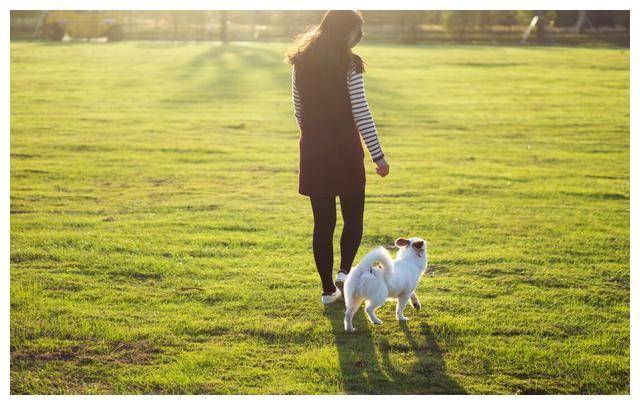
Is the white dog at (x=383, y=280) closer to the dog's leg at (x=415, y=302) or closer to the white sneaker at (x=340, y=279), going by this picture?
the dog's leg at (x=415, y=302)

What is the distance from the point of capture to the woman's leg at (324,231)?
550 centimetres

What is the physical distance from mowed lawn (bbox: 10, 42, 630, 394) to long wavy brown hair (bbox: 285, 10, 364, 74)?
177 cm

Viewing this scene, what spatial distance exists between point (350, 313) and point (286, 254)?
6.98 ft

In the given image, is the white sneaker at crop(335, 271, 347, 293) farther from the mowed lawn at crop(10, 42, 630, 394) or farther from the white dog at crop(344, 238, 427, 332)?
the white dog at crop(344, 238, 427, 332)

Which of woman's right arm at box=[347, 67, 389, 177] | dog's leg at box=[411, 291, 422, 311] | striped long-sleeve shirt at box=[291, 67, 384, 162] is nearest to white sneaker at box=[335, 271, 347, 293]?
dog's leg at box=[411, 291, 422, 311]

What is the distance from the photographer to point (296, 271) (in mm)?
6676

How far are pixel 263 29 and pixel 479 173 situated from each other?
3405 cm

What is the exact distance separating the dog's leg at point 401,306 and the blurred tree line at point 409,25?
1436 inches

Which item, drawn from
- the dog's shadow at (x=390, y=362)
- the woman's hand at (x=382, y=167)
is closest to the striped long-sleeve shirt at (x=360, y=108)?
the woman's hand at (x=382, y=167)

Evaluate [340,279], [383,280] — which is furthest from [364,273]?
[340,279]

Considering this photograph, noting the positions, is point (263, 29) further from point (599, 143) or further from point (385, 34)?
point (599, 143)

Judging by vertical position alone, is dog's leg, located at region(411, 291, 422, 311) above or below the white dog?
below

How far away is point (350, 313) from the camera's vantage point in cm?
518

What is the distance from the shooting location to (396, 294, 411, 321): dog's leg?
5.37 meters
